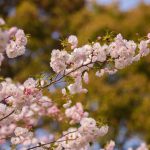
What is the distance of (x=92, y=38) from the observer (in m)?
11.2

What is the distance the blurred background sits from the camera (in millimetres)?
10445

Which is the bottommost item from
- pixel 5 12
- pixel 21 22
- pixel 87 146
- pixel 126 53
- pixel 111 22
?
pixel 87 146

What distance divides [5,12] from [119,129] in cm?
484

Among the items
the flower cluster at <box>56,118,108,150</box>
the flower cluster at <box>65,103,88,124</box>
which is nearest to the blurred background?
the flower cluster at <box>65,103,88,124</box>

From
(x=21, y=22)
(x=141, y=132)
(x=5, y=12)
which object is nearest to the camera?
(x=141, y=132)

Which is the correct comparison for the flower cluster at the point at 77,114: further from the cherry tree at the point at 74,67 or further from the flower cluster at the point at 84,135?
the cherry tree at the point at 74,67

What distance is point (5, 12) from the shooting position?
13477 millimetres

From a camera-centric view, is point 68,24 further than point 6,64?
Yes

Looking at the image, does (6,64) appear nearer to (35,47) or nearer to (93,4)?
(35,47)

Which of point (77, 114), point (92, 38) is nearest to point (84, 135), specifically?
point (77, 114)

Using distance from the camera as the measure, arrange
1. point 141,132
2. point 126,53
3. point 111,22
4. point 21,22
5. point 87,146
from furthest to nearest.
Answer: point 21,22
point 111,22
point 141,132
point 87,146
point 126,53

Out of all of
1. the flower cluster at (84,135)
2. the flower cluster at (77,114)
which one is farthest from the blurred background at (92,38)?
the flower cluster at (84,135)

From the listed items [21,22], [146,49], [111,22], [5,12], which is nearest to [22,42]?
[146,49]

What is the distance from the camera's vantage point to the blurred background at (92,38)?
10.4 m
